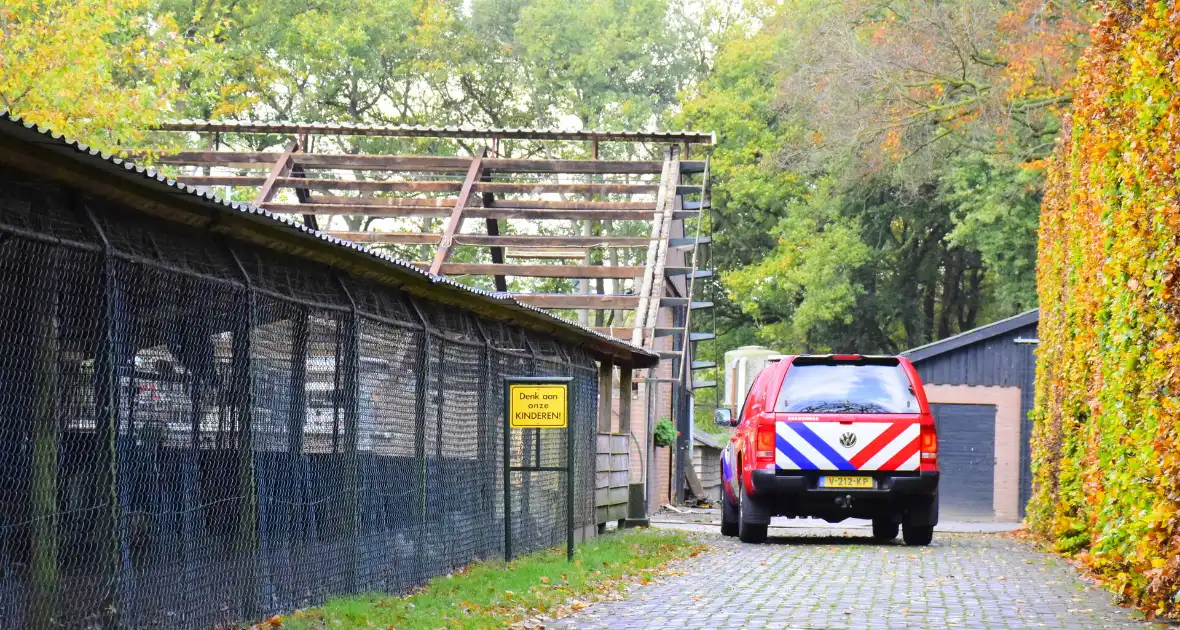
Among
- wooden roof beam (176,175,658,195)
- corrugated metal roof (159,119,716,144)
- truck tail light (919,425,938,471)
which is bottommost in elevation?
truck tail light (919,425,938,471)

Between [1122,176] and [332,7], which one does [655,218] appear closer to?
[1122,176]

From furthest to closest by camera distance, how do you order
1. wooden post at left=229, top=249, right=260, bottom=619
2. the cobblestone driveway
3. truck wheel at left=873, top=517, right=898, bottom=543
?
truck wheel at left=873, top=517, right=898, bottom=543
the cobblestone driveway
wooden post at left=229, top=249, right=260, bottom=619

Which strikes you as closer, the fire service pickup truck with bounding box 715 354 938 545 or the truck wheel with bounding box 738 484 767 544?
the fire service pickup truck with bounding box 715 354 938 545

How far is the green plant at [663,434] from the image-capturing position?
2948 cm

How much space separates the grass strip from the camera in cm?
883

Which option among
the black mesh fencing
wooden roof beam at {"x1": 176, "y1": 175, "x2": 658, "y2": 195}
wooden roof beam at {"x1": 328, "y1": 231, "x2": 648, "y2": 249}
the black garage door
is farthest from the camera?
the black garage door

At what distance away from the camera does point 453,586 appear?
35.6 feet

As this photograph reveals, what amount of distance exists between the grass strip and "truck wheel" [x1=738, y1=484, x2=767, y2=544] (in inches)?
→ 77.3

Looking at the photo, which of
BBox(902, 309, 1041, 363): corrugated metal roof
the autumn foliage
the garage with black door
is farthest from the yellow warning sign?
the garage with black door

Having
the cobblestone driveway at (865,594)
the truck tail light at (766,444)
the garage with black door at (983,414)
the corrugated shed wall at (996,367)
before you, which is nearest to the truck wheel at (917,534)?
the cobblestone driveway at (865,594)

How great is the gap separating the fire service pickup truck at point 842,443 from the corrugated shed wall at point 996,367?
17.2 metres

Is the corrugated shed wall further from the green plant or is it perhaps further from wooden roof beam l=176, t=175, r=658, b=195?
wooden roof beam l=176, t=175, r=658, b=195

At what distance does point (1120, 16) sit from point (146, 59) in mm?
14527

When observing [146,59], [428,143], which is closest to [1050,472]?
[146,59]
